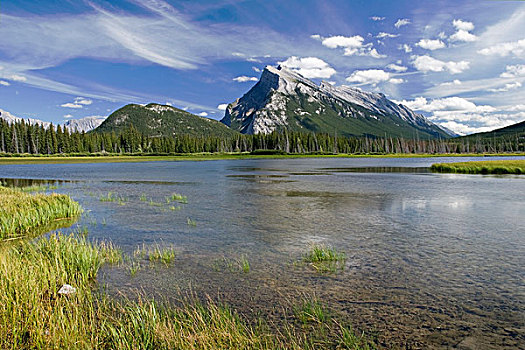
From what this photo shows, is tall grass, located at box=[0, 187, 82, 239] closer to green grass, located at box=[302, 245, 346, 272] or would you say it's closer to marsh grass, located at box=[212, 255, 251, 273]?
marsh grass, located at box=[212, 255, 251, 273]

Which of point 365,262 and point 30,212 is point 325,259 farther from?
point 30,212

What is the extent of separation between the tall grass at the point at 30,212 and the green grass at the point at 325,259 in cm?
1637

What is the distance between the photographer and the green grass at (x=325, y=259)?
13.7 meters

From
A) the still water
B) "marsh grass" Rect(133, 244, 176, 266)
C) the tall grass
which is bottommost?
the still water

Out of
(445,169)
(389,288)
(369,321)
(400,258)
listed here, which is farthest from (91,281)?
(445,169)

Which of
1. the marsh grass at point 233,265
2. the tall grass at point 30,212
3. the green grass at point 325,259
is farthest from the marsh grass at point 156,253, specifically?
the tall grass at point 30,212

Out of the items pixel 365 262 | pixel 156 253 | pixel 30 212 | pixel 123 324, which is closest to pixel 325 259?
pixel 365 262

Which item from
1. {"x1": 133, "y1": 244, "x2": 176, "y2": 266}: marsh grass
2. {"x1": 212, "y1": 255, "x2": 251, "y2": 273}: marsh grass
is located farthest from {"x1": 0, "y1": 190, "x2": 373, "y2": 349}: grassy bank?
{"x1": 133, "y1": 244, "x2": 176, "y2": 266}: marsh grass

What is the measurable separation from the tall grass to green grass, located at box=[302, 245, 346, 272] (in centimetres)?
1637

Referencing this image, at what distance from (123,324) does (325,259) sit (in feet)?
29.0

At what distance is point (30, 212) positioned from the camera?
71.7 ft

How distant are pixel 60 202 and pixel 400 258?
24912 mm

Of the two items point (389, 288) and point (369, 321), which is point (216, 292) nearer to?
point (369, 321)

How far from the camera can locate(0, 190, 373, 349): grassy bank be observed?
7129mm
